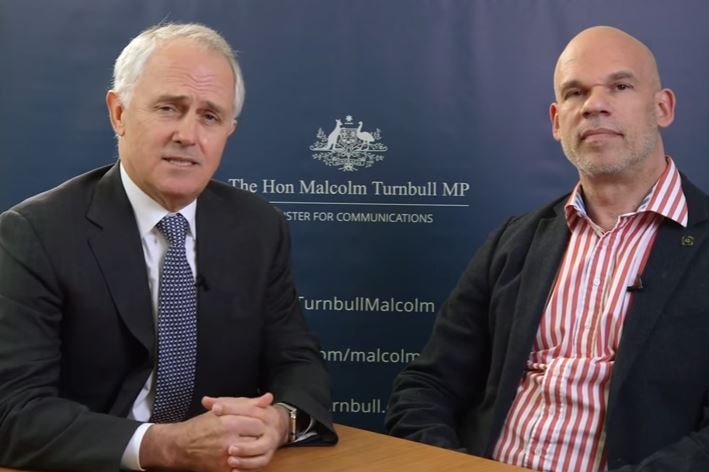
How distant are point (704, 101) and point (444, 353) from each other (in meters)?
1.35

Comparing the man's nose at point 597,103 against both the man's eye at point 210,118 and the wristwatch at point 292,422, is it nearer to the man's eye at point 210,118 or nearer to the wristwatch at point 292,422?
the man's eye at point 210,118

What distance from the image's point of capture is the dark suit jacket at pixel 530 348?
104 inches

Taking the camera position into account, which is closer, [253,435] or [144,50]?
[253,435]

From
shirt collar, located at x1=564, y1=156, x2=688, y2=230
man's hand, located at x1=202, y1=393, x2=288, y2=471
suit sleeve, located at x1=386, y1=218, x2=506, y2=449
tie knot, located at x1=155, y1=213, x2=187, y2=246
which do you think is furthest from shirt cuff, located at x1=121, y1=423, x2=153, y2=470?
shirt collar, located at x1=564, y1=156, x2=688, y2=230

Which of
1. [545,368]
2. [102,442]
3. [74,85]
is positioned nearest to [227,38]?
[74,85]

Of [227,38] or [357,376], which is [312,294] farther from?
[227,38]

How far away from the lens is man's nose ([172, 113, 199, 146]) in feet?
8.59

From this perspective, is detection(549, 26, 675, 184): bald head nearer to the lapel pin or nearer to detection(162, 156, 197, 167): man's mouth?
the lapel pin

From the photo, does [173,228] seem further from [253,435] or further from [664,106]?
[664,106]

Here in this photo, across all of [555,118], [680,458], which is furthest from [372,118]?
[680,458]

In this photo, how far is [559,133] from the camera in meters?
3.19

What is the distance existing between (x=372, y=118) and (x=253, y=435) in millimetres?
1785

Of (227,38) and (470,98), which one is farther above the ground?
(227,38)

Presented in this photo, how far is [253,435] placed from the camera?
218 cm
